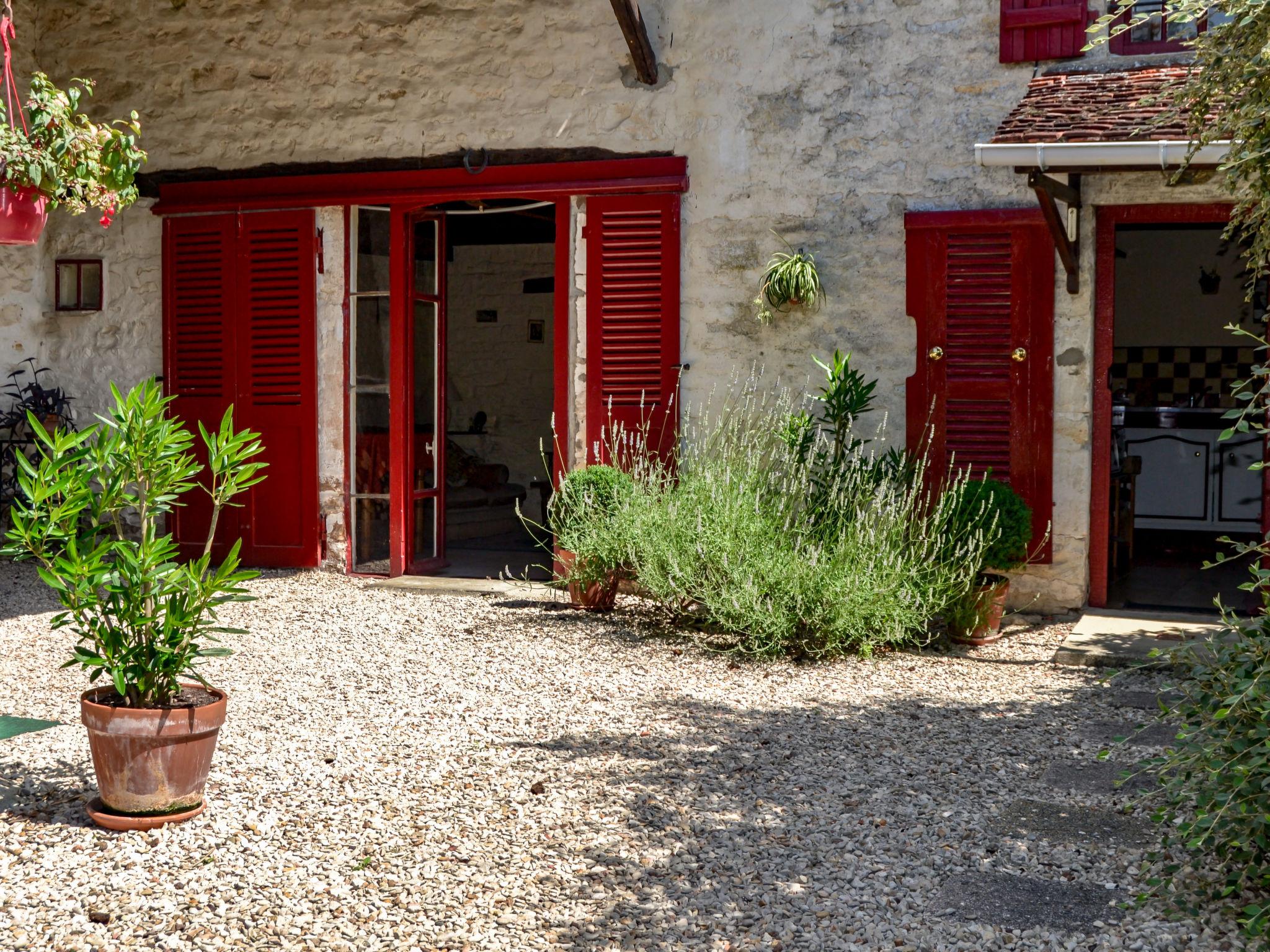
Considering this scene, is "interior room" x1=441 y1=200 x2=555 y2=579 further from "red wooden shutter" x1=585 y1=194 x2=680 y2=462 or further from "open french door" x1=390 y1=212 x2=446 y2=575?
"red wooden shutter" x1=585 y1=194 x2=680 y2=462

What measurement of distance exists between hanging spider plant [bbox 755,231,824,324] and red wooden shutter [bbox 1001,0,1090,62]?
4.80 ft

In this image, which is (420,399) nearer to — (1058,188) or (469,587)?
(469,587)

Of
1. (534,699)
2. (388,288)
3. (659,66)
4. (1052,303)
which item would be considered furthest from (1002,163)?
(388,288)

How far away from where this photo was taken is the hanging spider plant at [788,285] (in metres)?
6.77

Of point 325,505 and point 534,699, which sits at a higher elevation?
point 325,505

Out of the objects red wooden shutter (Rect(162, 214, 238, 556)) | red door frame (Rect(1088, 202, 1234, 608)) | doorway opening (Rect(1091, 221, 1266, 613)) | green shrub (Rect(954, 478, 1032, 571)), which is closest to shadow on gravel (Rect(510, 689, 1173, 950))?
green shrub (Rect(954, 478, 1032, 571))

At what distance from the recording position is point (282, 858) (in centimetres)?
315

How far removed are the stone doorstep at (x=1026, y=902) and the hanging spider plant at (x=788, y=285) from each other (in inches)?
166

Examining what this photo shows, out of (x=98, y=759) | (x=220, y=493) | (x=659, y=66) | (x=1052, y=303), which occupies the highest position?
(x=659, y=66)

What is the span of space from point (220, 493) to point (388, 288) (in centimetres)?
471

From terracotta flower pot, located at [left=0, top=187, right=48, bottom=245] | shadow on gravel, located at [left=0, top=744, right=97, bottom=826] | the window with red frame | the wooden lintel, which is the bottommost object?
shadow on gravel, located at [left=0, top=744, right=97, bottom=826]

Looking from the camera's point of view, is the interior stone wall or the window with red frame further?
the interior stone wall

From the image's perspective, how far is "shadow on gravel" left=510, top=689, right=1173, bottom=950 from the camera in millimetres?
2812

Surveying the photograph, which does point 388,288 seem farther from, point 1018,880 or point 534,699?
point 1018,880
